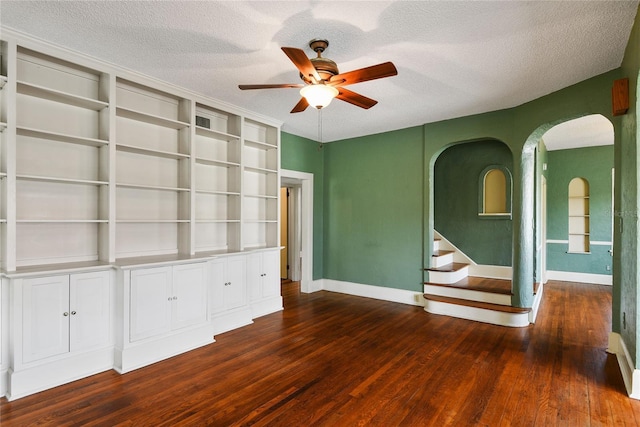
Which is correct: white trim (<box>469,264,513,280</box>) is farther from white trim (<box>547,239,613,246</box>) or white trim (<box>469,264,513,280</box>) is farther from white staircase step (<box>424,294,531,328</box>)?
white trim (<box>547,239,613,246</box>)

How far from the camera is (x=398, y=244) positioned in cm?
548

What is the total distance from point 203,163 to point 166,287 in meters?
1.67

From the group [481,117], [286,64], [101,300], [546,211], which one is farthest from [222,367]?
[546,211]

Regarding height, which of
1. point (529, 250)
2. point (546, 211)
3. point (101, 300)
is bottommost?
point (101, 300)

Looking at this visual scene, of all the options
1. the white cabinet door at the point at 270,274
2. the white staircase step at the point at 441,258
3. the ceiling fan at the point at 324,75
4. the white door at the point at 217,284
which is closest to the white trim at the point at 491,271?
the white staircase step at the point at 441,258

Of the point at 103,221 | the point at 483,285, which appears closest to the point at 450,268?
the point at 483,285

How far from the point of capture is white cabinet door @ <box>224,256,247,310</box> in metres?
4.17

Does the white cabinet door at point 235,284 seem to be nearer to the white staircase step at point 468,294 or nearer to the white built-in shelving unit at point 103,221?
the white built-in shelving unit at point 103,221

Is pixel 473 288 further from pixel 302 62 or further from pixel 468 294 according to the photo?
pixel 302 62

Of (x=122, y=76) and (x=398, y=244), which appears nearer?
(x=122, y=76)

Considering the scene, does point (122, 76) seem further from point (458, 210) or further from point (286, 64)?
point (458, 210)

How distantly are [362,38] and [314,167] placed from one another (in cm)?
362

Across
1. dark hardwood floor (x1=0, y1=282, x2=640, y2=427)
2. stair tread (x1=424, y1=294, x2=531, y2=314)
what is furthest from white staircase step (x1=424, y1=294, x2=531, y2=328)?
dark hardwood floor (x1=0, y1=282, x2=640, y2=427)

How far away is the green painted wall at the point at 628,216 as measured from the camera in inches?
98.1
